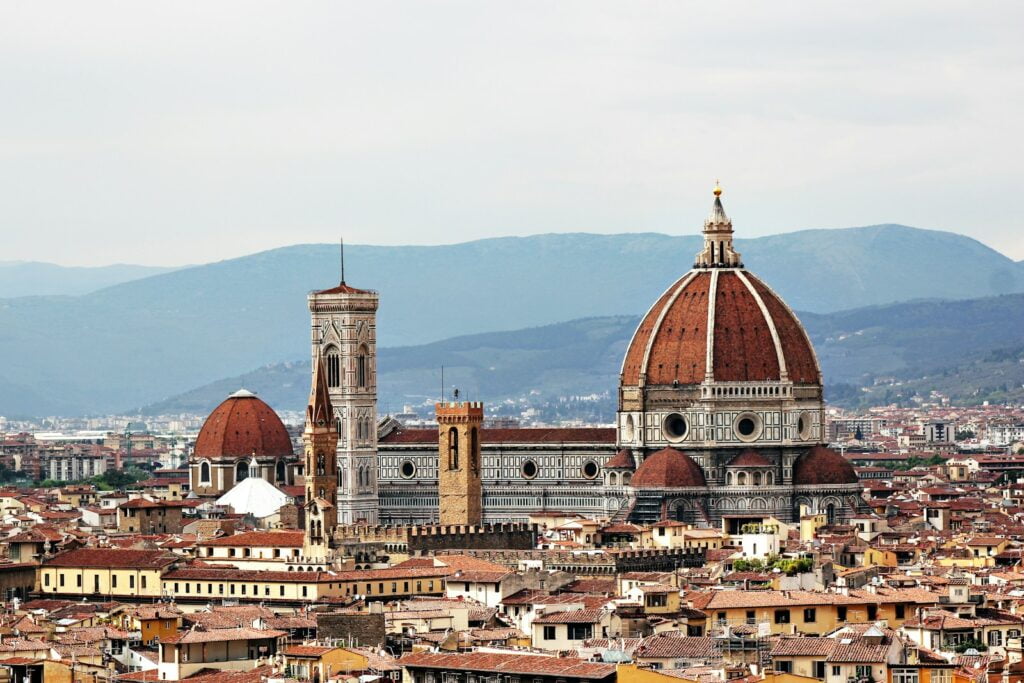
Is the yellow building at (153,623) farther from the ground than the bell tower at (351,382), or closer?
closer

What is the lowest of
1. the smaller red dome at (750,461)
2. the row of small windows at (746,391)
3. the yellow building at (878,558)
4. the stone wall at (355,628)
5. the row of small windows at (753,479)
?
the stone wall at (355,628)

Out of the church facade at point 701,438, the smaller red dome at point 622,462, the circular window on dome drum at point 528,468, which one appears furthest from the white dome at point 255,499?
the smaller red dome at point 622,462

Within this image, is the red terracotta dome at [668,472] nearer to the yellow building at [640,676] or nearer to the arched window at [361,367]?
the arched window at [361,367]

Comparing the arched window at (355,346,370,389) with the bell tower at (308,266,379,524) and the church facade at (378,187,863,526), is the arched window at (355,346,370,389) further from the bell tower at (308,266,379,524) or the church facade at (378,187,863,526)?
the church facade at (378,187,863,526)

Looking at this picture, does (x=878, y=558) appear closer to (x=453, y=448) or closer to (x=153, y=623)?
(x=153, y=623)

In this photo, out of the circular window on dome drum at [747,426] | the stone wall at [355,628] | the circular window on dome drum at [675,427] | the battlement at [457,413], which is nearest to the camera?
the stone wall at [355,628]

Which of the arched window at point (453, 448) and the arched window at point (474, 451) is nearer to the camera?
the arched window at point (474, 451)

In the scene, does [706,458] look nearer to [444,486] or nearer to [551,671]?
[444,486]

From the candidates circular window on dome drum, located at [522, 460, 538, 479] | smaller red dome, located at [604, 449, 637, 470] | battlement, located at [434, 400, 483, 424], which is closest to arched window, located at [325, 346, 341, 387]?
circular window on dome drum, located at [522, 460, 538, 479]

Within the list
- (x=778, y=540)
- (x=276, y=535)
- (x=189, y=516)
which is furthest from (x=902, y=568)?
(x=189, y=516)
